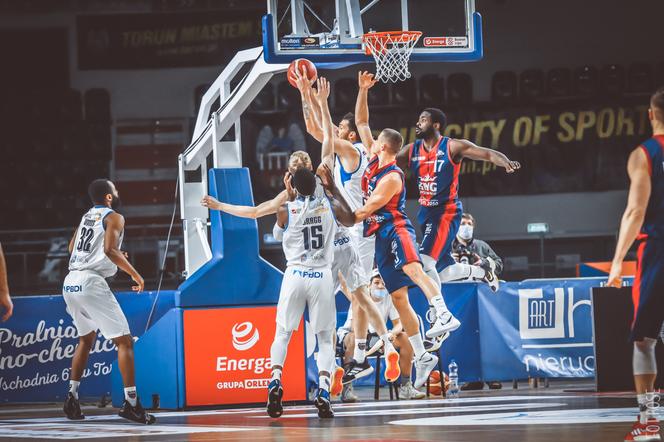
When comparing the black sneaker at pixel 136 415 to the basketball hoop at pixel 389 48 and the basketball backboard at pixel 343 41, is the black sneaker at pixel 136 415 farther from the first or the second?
the basketball hoop at pixel 389 48

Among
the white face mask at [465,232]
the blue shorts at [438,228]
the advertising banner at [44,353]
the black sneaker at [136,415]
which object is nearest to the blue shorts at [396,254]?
the blue shorts at [438,228]

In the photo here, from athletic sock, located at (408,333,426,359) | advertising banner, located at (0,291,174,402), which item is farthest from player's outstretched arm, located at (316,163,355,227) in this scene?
advertising banner, located at (0,291,174,402)

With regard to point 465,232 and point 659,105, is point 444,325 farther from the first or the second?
point 465,232

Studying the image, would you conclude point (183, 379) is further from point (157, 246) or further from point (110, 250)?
point (157, 246)

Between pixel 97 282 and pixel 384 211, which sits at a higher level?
pixel 384 211

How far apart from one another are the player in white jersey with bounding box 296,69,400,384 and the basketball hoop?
2.47 ft

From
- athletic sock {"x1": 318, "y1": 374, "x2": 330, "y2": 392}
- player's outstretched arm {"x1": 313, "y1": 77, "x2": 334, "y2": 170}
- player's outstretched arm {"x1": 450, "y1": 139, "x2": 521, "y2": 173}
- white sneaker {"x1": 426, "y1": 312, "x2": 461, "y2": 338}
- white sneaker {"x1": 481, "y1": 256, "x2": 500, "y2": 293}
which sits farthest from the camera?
white sneaker {"x1": 481, "y1": 256, "x2": 500, "y2": 293}

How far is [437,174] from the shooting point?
10.5 meters

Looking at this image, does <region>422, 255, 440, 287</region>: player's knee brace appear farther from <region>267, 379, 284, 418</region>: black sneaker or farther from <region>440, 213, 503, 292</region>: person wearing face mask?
<region>267, 379, 284, 418</region>: black sneaker

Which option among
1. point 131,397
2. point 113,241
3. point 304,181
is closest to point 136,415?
point 131,397

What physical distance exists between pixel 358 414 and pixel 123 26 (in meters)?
14.4

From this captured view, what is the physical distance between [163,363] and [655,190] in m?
6.02

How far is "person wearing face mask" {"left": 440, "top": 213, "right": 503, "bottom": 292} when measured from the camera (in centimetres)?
1150

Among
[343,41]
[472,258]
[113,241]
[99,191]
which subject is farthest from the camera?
[472,258]
